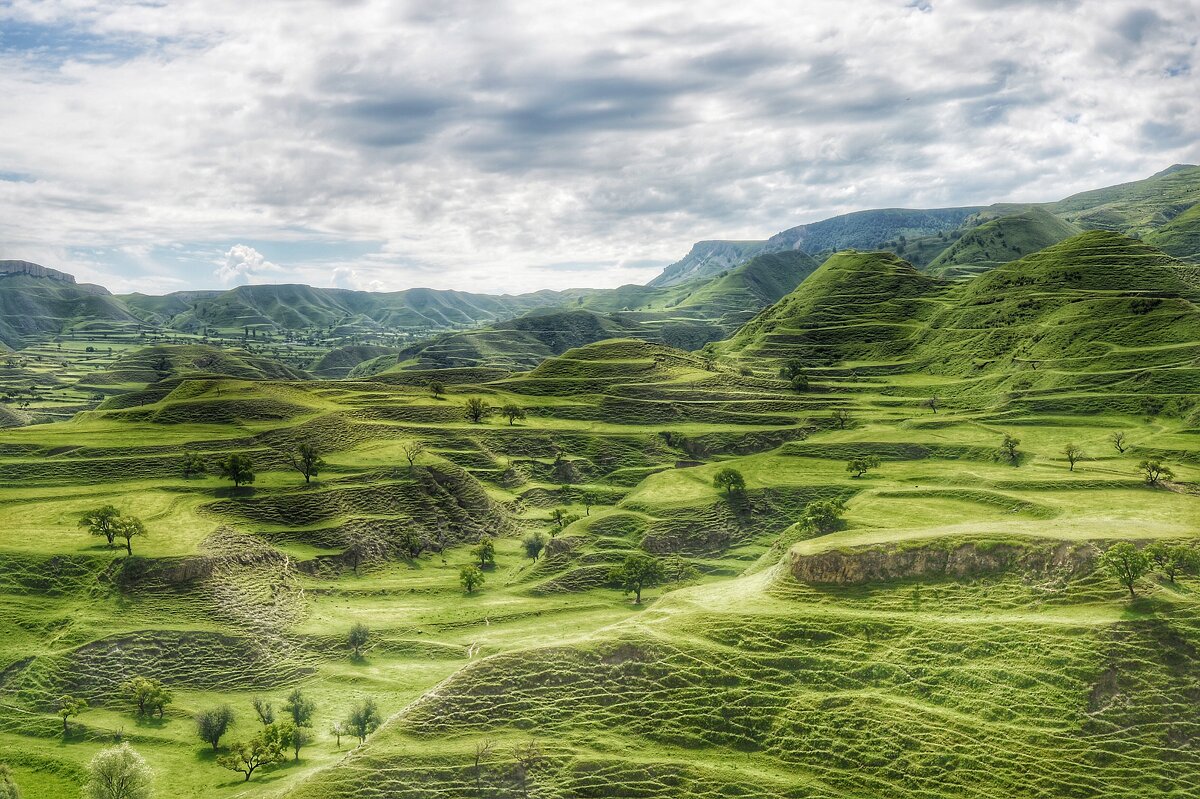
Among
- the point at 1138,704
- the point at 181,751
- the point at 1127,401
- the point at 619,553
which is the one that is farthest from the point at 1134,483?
the point at 181,751

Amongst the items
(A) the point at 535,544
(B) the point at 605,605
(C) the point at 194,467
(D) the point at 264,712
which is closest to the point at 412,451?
(A) the point at 535,544

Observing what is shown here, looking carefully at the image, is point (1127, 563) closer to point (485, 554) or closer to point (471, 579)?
point (471, 579)

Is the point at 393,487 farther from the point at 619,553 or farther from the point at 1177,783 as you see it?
the point at 1177,783

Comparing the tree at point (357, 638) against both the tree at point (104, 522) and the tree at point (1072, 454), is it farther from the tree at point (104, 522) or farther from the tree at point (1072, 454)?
the tree at point (1072, 454)

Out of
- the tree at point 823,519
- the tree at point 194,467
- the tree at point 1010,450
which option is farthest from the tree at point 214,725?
the tree at point 1010,450

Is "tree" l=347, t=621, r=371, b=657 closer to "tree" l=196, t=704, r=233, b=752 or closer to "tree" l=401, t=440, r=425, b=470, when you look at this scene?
"tree" l=196, t=704, r=233, b=752

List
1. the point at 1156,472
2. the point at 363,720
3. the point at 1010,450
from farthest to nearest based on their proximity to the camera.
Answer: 1. the point at 1010,450
2. the point at 1156,472
3. the point at 363,720
